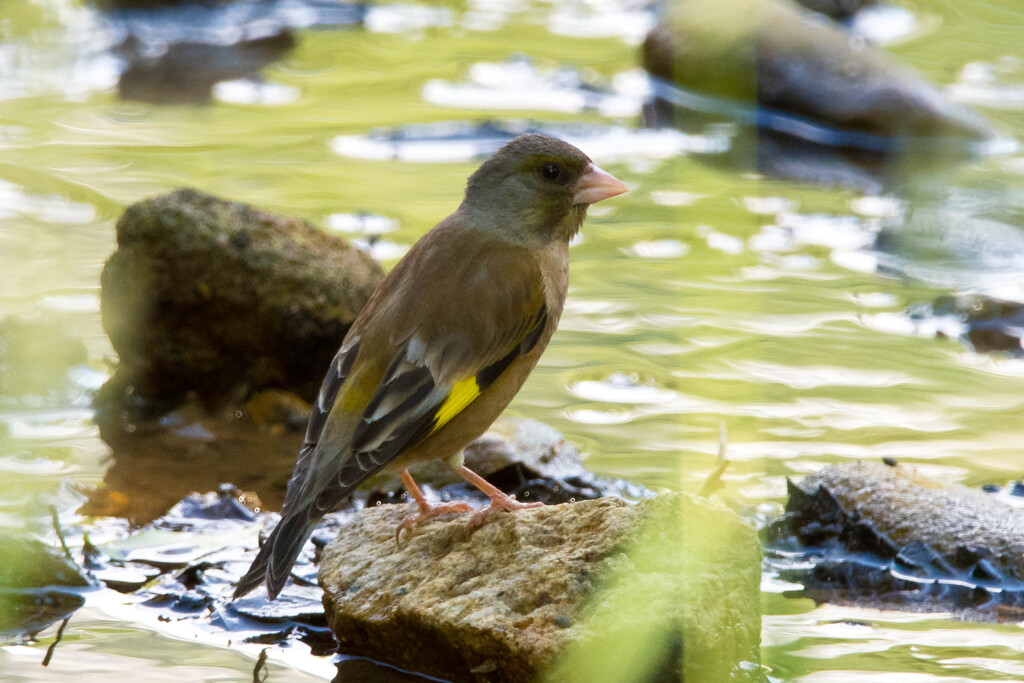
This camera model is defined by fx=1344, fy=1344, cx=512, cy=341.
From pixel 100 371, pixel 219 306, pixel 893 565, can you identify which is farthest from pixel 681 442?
pixel 100 371

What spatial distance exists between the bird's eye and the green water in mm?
1457

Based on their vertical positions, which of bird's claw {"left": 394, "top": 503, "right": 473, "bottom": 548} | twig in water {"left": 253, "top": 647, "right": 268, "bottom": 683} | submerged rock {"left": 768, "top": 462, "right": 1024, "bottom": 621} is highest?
bird's claw {"left": 394, "top": 503, "right": 473, "bottom": 548}

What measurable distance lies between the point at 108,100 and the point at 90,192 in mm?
2371

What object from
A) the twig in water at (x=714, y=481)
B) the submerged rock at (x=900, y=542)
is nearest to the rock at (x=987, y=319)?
the submerged rock at (x=900, y=542)

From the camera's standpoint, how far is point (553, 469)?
5.52 meters

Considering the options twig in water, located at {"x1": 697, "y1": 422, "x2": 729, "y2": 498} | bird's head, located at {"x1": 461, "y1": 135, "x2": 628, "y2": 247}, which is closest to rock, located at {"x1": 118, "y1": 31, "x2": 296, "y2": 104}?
bird's head, located at {"x1": 461, "y1": 135, "x2": 628, "y2": 247}

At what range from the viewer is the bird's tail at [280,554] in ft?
13.0

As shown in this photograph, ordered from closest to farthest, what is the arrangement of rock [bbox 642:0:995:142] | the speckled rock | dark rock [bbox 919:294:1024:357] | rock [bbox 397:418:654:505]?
1. the speckled rock
2. rock [bbox 397:418:654:505]
3. dark rock [bbox 919:294:1024:357]
4. rock [bbox 642:0:995:142]

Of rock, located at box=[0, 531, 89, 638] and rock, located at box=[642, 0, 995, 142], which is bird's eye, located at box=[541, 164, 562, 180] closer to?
rock, located at box=[0, 531, 89, 638]

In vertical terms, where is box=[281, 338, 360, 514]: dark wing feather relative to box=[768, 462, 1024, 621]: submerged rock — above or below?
above

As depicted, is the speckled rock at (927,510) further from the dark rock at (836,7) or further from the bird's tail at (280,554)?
the dark rock at (836,7)

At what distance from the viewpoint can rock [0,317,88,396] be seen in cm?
627

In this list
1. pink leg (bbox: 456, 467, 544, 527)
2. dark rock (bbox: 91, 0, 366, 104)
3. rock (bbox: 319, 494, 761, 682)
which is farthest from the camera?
dark rock (bbox: 91, 0, 366, 104)

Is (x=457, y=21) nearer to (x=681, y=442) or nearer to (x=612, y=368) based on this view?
(x=612, y=368)
